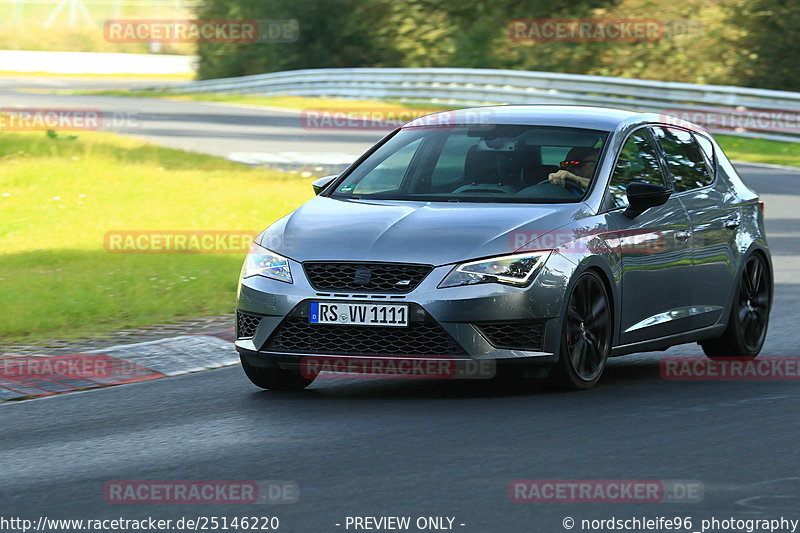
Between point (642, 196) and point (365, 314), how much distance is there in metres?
1.93

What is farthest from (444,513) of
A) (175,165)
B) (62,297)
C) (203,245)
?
(175,165)

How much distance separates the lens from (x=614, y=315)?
8922 mm

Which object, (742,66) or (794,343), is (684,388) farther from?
(742,66)

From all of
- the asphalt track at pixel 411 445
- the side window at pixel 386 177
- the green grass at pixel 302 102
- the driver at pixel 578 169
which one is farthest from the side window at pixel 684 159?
the green grass at pixel 302 102

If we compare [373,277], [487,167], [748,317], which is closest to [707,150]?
[748,317]

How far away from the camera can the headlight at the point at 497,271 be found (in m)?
8.16

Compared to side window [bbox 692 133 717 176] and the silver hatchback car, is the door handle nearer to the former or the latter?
the silver hatchback car

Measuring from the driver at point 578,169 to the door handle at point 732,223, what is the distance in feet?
4.28

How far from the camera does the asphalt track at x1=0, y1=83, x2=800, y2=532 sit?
616cm

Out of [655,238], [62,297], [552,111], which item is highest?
[552,111]

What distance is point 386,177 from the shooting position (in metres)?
9.66

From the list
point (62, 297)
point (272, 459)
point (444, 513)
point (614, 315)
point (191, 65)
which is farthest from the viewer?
point (191, 65)

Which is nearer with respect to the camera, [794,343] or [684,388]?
[684,388]

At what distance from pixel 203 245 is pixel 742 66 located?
25022 mm
